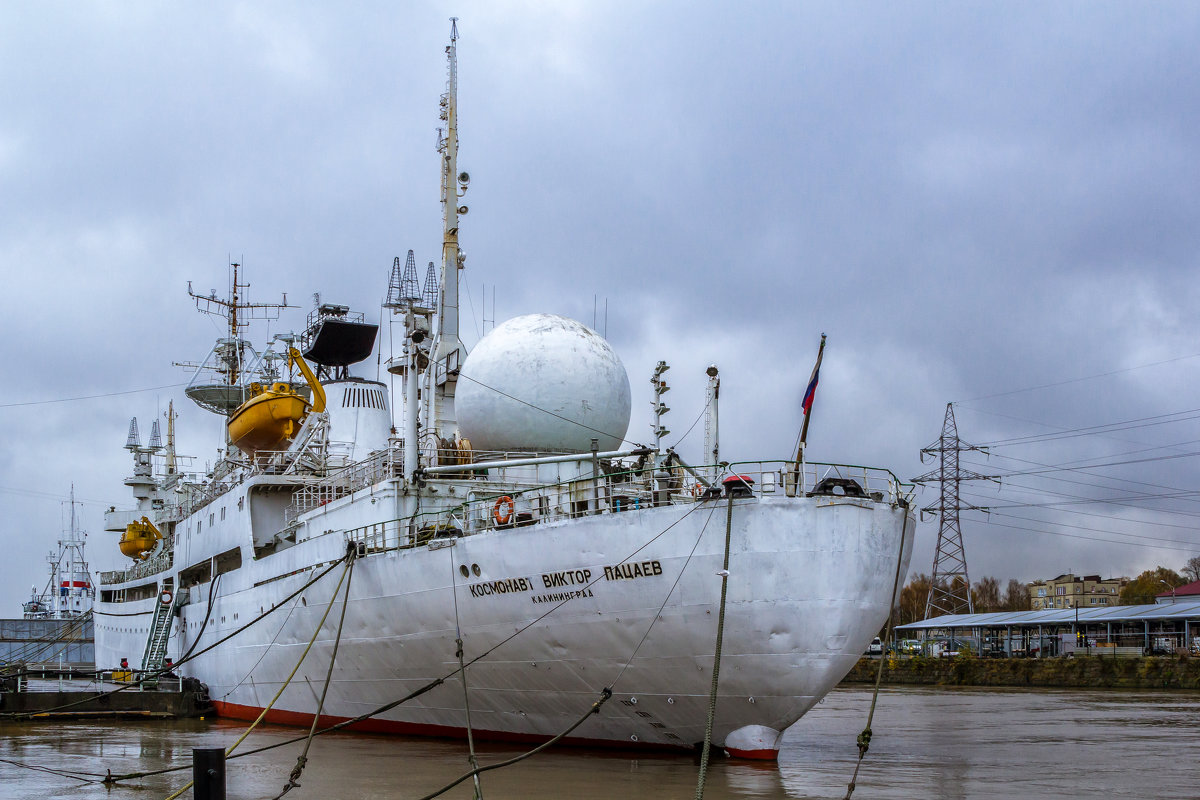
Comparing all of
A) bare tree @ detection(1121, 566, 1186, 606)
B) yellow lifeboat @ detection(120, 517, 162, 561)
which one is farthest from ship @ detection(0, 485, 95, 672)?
bare tree @ detection(1121, 566, 1186, 606)

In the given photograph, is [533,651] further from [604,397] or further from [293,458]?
[293,458]

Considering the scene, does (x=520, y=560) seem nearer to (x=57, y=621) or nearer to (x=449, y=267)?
(x=449, y=267)

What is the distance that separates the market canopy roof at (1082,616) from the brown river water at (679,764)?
2435cm

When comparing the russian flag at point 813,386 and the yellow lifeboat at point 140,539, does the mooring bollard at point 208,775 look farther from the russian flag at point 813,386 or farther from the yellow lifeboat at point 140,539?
the yellow lifeboat at point 140,539

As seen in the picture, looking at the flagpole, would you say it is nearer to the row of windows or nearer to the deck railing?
the deck railing

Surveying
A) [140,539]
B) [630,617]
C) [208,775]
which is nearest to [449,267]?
[630,617]

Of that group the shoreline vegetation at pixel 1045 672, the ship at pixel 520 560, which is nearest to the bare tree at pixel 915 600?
the shoreline vegetation at pixel 1045 672

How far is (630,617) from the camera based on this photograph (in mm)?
17203

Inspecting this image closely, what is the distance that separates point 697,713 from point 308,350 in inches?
911

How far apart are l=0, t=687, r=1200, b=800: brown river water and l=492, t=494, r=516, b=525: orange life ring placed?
13.9 ft

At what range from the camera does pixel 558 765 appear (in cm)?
1784

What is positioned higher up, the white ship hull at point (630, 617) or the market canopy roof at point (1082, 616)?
the white ship hull at point (630, 617)

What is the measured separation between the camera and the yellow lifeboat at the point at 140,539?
4569 cm

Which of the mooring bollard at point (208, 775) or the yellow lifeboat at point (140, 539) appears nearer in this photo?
the mooring bollard at point (208, 775)
